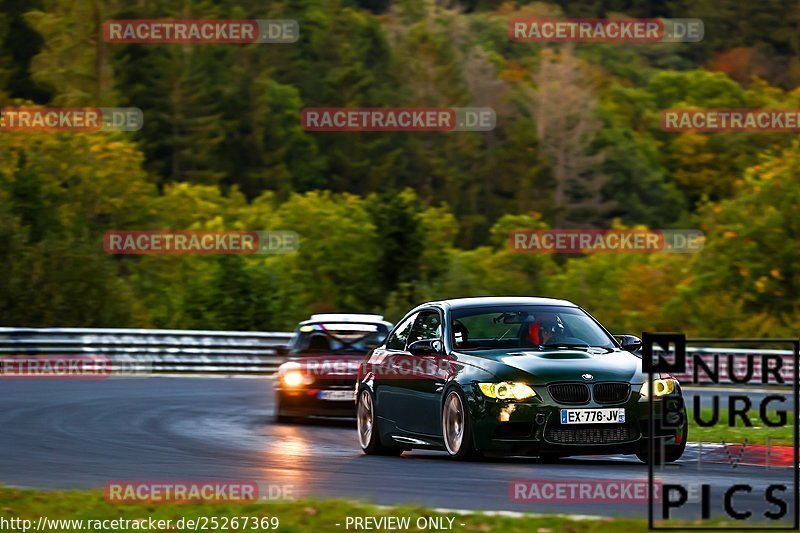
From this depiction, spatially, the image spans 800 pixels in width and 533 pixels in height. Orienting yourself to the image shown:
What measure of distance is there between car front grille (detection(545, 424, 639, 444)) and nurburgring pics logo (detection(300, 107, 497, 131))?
96.5 metres

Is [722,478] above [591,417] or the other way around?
the other way around

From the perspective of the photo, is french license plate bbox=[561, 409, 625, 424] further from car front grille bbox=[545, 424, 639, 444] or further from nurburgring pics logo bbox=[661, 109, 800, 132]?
nurburgring pics logo bbox=[661, 109, 800, 132]

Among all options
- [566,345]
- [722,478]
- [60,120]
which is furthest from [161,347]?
[60,120]

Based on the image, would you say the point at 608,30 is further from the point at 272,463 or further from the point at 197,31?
the point at 272,463

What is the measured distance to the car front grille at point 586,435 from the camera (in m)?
15.1

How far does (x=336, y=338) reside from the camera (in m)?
24.0

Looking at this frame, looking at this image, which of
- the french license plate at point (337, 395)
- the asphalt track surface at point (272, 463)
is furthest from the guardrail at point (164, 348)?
the french license plate at point (337, 395)

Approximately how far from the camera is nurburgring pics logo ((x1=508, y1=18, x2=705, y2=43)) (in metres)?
135

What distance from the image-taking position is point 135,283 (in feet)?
258

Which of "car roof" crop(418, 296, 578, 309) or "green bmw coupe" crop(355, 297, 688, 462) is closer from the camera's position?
"green bmw coupe" crop(355, 297, 688, 462)

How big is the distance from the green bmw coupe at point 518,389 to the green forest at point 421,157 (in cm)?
3670

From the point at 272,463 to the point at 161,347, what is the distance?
85.3 feet

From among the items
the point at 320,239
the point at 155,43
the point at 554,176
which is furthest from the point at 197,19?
the point at 320,239

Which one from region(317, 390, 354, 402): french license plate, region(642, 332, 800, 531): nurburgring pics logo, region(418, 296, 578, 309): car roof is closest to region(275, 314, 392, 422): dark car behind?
region(317, 390, 354, 402): french license plate
